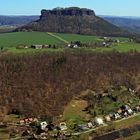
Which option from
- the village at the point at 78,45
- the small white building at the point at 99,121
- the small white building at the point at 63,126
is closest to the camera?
the small white building at the point at 63,126

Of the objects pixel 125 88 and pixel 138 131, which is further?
pixel 125 88

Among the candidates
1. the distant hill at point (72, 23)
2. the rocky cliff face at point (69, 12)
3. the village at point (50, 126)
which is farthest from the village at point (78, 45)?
the village at point (50, 126)

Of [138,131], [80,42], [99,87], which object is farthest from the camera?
[80,42]

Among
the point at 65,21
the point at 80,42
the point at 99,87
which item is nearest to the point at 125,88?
the point at 99,87

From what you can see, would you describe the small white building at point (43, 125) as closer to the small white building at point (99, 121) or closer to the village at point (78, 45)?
the small white building at point (99, 121)

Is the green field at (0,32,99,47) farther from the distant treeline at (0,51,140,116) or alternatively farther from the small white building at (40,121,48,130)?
the small white building at (40,121,48,130)

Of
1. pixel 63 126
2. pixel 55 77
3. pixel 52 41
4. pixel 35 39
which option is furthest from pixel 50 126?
pixel 35 39

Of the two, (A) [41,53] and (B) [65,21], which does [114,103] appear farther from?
(B) [65,21]

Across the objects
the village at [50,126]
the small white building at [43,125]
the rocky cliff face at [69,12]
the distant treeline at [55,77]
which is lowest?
the village at [50,126]
